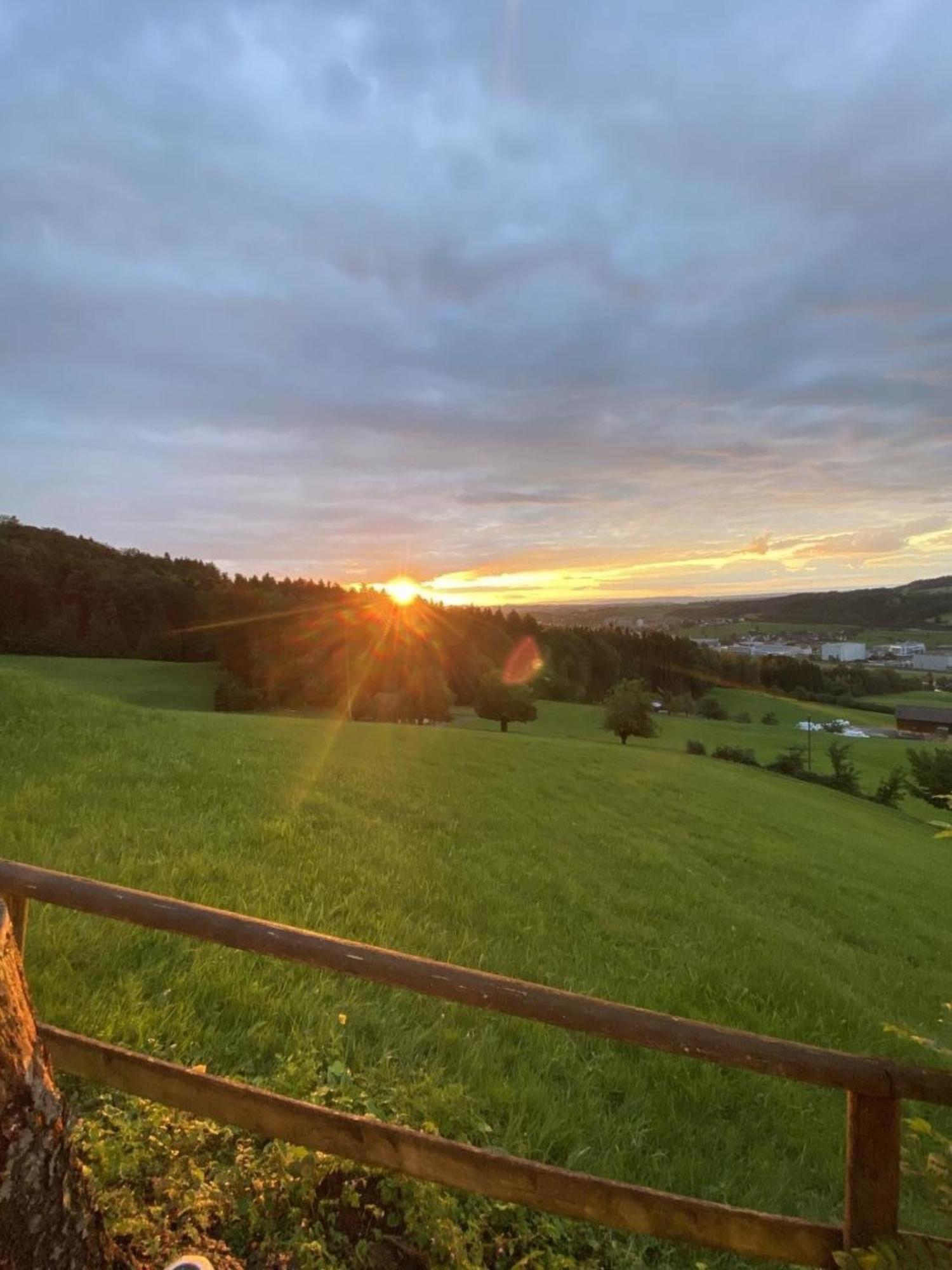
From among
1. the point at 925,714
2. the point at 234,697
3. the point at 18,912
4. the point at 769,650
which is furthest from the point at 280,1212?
the point at 769,650

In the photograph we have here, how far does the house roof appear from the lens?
78875 millimetres

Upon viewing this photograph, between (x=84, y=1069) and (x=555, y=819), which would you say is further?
(x=555, y=819)

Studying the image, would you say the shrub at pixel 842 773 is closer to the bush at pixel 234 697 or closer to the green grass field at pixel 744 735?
the green grass field at pixel 744 735

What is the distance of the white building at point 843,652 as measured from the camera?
410 feet

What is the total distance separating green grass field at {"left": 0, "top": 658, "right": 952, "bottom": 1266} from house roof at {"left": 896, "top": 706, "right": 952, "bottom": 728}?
74.2m

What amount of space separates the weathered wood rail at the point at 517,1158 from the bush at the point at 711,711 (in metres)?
86.3

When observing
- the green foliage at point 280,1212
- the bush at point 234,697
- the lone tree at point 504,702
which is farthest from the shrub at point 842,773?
the green foliage at point 280,1212

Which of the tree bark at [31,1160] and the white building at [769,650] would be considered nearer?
the tree bark at [31,1160]

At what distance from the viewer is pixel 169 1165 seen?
9.61 ft

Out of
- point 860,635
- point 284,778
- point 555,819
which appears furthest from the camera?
point 860,635

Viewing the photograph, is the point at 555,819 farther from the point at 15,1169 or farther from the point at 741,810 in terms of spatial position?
the point at 15,1169

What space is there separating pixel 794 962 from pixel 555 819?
240 inches

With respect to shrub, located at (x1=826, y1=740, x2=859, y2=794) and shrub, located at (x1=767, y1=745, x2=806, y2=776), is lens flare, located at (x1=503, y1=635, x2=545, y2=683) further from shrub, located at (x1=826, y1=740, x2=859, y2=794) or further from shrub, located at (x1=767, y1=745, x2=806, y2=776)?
shrub, located at (x1=826, y1=740, x2=859, y2=794)

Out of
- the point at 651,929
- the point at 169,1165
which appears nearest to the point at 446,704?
the point at 651,929
